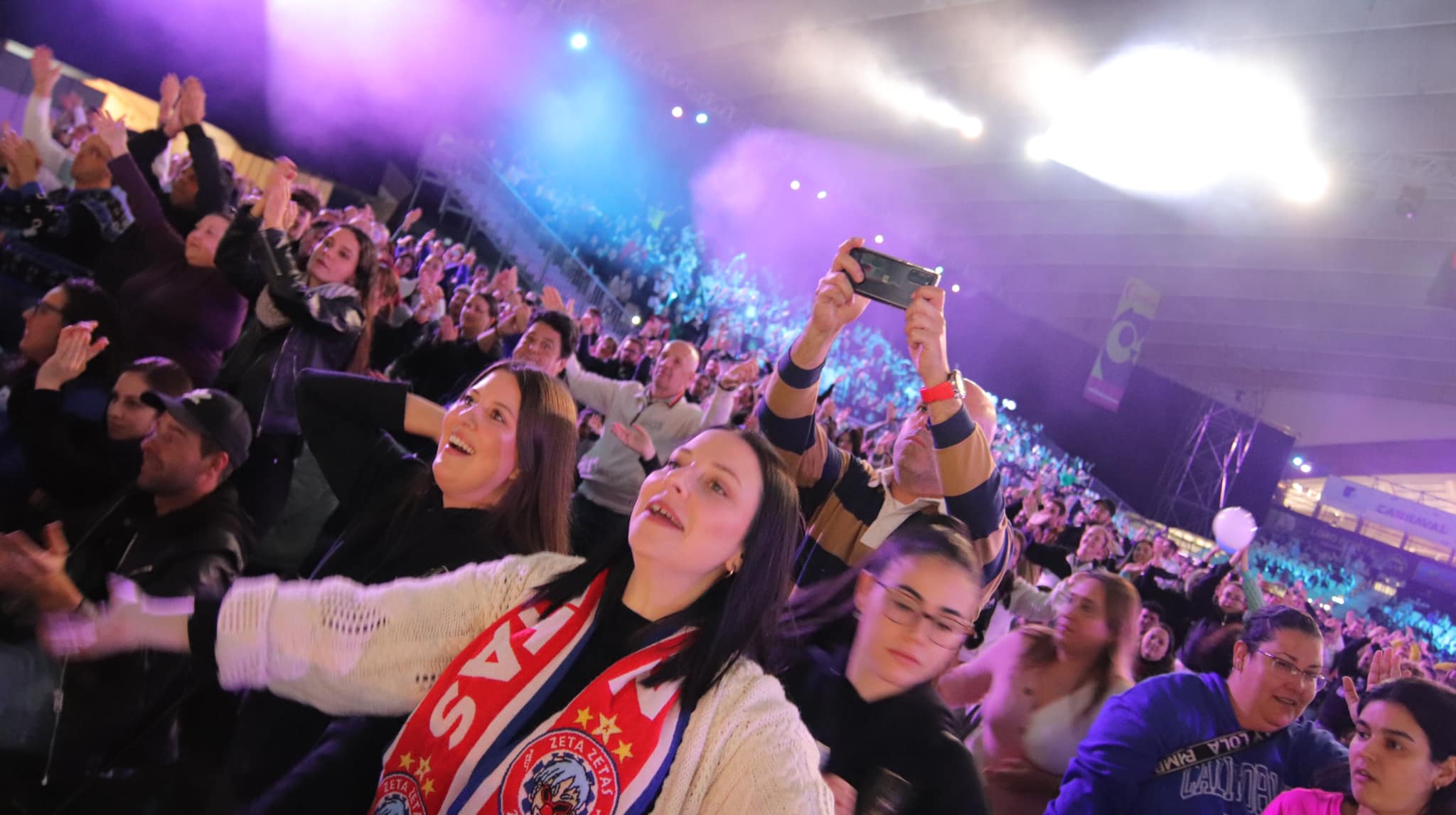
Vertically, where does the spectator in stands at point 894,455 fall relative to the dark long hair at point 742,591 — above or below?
above

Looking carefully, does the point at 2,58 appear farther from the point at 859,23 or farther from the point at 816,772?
the point at 816,772

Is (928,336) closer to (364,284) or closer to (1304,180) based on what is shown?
(364,284)

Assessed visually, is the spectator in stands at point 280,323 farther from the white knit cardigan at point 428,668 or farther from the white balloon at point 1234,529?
the white balloon at point 1234,529

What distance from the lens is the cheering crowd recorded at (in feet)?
3.97

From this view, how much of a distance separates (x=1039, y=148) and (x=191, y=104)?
32.7ft

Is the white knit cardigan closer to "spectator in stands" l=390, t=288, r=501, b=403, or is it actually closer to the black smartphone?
the black smartphone

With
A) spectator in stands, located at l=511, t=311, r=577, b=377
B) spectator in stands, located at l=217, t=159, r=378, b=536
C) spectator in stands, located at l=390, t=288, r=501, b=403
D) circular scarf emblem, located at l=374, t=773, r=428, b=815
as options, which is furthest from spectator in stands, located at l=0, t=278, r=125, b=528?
circular scarf emblem, located at l=374, t=773, r=428, b=815

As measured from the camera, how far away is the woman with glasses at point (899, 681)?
1446 mm

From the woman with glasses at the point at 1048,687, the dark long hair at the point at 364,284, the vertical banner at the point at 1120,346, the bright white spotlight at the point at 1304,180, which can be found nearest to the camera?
the woman with glasses at the point at 1048,687

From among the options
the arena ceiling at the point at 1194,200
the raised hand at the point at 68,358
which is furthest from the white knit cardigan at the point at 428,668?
the arena ceiling at the point at 1194,200

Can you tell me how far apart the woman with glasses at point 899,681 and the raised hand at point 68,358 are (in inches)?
95.3

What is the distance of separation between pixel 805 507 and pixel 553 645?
1114mm

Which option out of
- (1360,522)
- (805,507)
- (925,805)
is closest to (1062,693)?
(805,507)

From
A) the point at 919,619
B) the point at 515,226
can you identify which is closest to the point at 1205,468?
the point at 515,226
